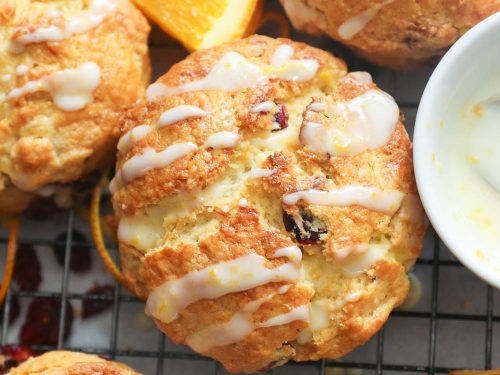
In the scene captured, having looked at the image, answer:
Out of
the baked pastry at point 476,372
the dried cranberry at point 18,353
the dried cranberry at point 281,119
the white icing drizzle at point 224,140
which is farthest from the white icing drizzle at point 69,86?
the baked pastry at point 476,372

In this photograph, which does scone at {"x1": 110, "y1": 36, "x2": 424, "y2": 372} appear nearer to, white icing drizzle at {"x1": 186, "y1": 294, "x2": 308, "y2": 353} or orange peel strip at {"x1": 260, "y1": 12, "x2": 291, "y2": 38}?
white icing drizzle at {"x1": 186, "y1": 294, "x2": 308, "y2": 353}

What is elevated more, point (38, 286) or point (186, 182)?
point (186, 182)

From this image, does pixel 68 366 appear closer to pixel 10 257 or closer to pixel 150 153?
pixel 10 257

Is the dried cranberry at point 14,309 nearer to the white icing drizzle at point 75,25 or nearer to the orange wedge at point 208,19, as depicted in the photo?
the white icing drizzle at point 75,25

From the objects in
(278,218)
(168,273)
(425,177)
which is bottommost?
(168,273)

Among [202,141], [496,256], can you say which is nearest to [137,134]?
[202,141]

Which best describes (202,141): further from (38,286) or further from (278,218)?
(38,286)
